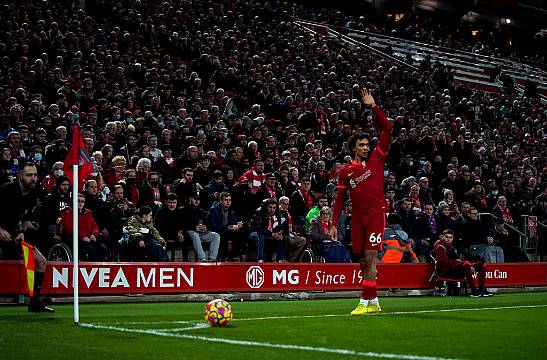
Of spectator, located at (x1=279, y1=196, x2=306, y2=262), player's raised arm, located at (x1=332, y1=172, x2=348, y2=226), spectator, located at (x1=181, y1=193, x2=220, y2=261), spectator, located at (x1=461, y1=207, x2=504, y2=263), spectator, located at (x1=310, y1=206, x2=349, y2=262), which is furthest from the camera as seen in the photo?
spectator, located at (x1=461, y1=207, x2=504, y2=263)

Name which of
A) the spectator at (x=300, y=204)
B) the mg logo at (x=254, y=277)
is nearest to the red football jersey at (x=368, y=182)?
the mg logo at (x=254, y=277)

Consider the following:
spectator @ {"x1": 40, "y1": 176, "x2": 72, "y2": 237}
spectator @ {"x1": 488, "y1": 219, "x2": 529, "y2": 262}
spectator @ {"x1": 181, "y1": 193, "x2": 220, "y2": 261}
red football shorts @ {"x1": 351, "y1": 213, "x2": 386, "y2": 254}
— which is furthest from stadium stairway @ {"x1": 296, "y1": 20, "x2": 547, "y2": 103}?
red football shorts @ {"x1": 351, "y1": 213, "x2": 386, "y2": 254}

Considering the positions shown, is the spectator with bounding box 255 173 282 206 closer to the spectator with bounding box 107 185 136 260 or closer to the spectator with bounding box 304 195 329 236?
the spectator with bounding box 304 195 329 236

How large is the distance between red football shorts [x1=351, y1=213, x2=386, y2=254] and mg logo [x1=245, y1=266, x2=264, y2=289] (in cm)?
482

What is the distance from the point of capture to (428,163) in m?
24.2

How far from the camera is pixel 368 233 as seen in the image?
39.2ft

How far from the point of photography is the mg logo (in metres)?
16.6

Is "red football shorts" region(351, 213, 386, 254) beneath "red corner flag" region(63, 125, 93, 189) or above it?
beneath

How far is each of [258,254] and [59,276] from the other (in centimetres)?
503

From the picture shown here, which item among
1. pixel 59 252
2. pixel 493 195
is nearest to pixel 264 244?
pixel 59 252

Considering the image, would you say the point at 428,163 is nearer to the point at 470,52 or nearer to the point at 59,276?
the point at 59,276

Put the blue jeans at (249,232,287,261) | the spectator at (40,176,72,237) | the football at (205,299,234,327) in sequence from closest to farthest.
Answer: the football at (205,299,234,327)
the spectator at (40,176,72,237)
the blue jeans at (249,232,287,261)

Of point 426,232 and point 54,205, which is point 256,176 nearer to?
point 426,232

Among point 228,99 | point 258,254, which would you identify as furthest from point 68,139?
point 228,99
